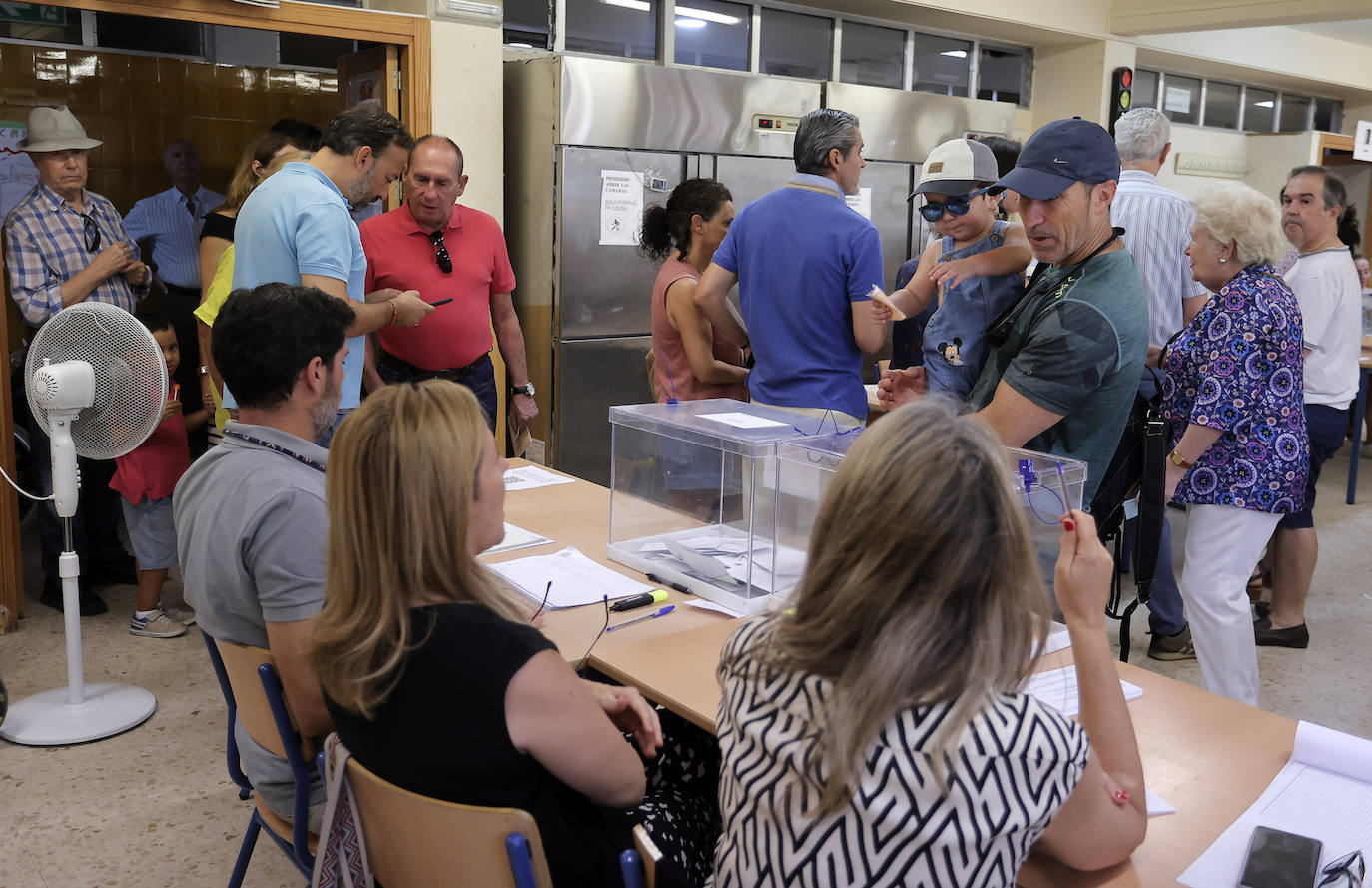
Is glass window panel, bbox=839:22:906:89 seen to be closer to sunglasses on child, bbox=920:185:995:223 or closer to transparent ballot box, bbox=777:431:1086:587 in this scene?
sunglasses on child, bbox=920:185:995:223

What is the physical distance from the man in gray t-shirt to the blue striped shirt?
230 centimetres

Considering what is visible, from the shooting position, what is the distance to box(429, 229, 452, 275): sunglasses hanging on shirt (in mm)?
3584

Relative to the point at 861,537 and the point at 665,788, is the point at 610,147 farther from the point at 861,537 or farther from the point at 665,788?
the point at 861,537

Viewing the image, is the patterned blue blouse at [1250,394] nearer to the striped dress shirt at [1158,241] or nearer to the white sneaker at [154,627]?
the striped dress shirt at [1158,241]

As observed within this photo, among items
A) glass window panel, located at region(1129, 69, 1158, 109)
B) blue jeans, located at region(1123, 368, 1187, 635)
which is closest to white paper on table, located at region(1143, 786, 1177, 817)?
blue jeans, located at region(1123, 368, 1187, 635)

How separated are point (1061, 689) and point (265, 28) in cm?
362

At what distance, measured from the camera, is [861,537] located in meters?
1.10

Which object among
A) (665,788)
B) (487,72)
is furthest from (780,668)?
(487,72)

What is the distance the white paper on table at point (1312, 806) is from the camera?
1266 mm

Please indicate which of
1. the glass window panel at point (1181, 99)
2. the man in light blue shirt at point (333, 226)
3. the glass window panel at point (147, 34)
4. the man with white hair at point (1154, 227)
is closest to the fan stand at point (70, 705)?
the man in light blue shirt at point (333, 226)

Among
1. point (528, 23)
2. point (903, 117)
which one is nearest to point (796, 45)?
point (903, 117)

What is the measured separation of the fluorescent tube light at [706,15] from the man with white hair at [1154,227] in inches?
107

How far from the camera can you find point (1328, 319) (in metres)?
4.29

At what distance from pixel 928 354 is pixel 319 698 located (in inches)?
61.0
